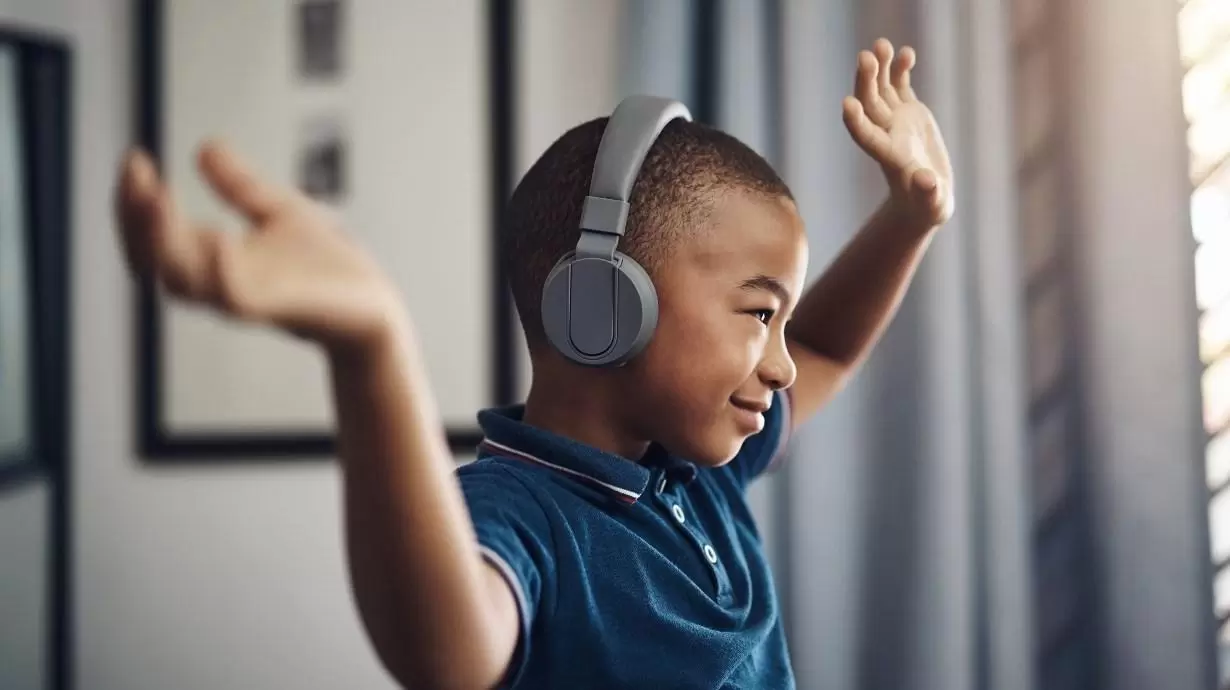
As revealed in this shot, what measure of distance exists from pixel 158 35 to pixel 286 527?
867 mm

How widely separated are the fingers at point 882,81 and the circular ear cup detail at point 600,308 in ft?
0.86

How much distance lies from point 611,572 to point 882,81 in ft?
1.44

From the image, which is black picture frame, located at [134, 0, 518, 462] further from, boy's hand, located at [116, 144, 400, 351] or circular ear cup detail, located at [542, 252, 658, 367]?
boy's hand, located at [116, 144, 400, 351]

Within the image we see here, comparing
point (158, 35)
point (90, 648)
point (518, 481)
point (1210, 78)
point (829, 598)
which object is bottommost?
point (90, 648)

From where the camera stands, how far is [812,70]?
4.29ft

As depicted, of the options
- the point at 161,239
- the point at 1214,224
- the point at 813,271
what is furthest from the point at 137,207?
the point at 1214,224

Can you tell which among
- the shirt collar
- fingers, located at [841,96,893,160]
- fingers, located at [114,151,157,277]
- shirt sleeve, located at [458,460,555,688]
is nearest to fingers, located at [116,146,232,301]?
fingers, located at [114,151,157,277]

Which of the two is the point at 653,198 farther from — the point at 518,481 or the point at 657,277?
the point at 518,481

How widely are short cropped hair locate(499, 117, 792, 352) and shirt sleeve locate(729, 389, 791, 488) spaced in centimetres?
24

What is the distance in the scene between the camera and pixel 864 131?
2.22 ft

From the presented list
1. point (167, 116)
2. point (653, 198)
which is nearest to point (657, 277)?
point (653, 198)

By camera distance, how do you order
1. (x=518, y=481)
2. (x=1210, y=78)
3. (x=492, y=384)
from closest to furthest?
(x=518, y=481)
(x=1210, y=78)
(x=492, y=384)

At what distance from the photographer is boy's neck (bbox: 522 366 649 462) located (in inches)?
25.0

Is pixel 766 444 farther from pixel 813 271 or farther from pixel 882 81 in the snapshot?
pixel 813 271
